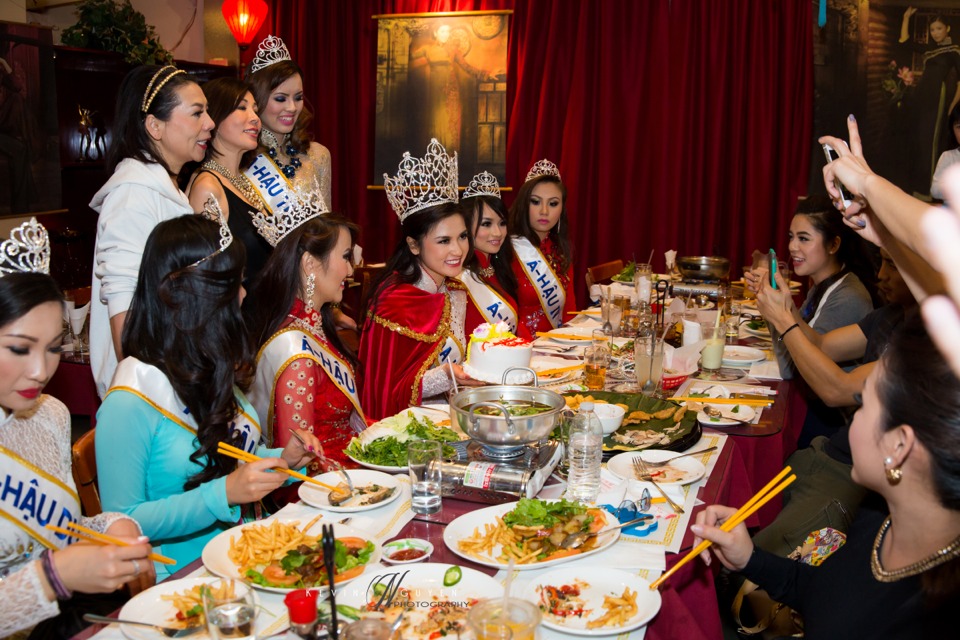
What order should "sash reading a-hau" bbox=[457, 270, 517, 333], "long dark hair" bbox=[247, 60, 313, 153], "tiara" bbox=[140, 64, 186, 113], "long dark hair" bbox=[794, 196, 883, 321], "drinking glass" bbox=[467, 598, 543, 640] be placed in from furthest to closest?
"sash reading a-hau" bbox=[457, 270, 517, 333], "long dark hair" bbox=[247, 60, 313, 153], "long dark hair" bbox=[794, 196, 883, 321], "tiara" bbox=[140, 64, 186, 113], "drinking glass" bbox=[467, 598, 543, 640]

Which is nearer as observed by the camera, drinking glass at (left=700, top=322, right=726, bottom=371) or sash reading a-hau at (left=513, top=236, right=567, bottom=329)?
drinking glass at (left=700, top=322, right=726, bottom=371)

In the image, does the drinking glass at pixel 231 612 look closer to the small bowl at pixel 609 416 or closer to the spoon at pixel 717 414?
the small bowl at pixel 609 416

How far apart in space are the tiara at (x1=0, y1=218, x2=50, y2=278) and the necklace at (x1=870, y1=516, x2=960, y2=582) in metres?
1.72

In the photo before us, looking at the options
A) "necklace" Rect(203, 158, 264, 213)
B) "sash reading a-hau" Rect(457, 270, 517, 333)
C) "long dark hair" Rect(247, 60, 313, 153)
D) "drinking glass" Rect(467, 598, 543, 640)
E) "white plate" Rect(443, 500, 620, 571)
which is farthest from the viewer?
"sash reading a-hau" Rect(457, 270, 517, 333)

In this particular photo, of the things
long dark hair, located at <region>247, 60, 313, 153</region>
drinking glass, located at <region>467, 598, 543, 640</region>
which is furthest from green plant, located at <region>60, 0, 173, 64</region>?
drinking glass, located at <region>467, 598, 543, 640</region>

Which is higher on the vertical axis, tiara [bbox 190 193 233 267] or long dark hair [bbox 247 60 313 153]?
long dark hair [bbox 247 60 313 153]

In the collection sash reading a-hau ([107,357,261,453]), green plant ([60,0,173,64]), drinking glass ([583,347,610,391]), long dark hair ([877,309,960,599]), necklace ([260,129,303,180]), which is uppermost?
green plant ([60,0,173,64])

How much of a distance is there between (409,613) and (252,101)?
2741 millimetres

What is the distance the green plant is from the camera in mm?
5746

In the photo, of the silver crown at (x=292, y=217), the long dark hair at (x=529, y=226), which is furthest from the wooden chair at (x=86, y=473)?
the long dark hair at (x=529, y=226)

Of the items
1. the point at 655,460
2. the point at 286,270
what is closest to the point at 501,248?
the point at 286,270

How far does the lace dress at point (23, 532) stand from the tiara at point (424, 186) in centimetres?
175

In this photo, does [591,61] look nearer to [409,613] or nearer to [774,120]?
[774,120]

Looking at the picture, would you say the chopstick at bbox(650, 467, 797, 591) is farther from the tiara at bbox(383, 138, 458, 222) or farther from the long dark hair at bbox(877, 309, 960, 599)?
the tiara at bbox(383, 138, 458, 222)
